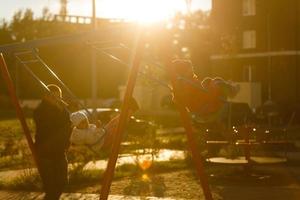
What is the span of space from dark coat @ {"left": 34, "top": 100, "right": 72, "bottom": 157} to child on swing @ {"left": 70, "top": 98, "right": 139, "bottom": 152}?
4.70 metres

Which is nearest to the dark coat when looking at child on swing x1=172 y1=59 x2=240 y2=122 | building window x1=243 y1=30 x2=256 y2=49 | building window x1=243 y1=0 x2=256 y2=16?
child on swing x1=172 y1=59 x2=240 y2=122

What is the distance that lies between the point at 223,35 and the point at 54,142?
48086 millimetres

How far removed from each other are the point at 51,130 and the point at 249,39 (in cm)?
4662

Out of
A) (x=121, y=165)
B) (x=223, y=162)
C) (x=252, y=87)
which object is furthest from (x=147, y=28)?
(x=252, y=87)

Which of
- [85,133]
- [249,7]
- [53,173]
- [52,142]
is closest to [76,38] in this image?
[52,142]

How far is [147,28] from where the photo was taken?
29.6ft

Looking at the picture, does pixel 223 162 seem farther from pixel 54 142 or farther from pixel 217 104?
pixel 54 142

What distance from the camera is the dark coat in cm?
1088

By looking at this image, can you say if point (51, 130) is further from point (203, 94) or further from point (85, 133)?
point (85, 133)

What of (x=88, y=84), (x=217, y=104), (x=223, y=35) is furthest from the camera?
(x=88, y=84)

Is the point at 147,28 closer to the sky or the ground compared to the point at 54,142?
closer to the sky

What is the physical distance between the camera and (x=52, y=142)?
10.9 m

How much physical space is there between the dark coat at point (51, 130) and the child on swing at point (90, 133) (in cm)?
470

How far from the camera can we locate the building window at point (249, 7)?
56.0m
